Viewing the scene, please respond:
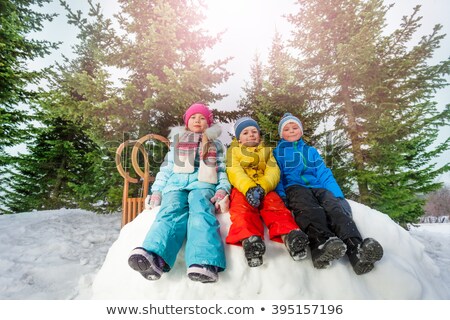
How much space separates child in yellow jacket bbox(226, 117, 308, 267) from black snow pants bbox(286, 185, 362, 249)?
5.6 inches

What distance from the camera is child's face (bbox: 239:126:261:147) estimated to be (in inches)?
126

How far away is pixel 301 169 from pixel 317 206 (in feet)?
2.45

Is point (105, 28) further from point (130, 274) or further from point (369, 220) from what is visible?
point (369, 220)

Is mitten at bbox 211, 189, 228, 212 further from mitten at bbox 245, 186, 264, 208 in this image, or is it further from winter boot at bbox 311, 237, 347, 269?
winter boot at bbox 311, 237, 347, 269

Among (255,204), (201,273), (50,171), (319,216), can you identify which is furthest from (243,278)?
(50,171)

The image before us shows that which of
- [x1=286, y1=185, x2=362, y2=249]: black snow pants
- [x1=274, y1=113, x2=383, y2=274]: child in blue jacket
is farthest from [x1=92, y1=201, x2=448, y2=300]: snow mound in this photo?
[x1=286, y1=185, x2=362, y2=249]: black snow pants

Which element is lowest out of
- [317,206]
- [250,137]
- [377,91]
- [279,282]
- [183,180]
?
[279,282]

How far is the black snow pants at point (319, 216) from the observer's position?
2.09m

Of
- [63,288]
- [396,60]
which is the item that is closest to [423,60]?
[396,60]

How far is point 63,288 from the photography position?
2904 mm

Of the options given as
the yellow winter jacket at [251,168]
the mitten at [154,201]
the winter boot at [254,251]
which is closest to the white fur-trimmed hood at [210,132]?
the yellow winter jacket at [251,168]

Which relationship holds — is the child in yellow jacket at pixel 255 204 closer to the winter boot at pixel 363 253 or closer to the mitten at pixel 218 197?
the mitten at pixel 218 197

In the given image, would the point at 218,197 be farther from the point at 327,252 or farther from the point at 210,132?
Answer: the point at 327,252

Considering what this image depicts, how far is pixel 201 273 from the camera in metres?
1.74
